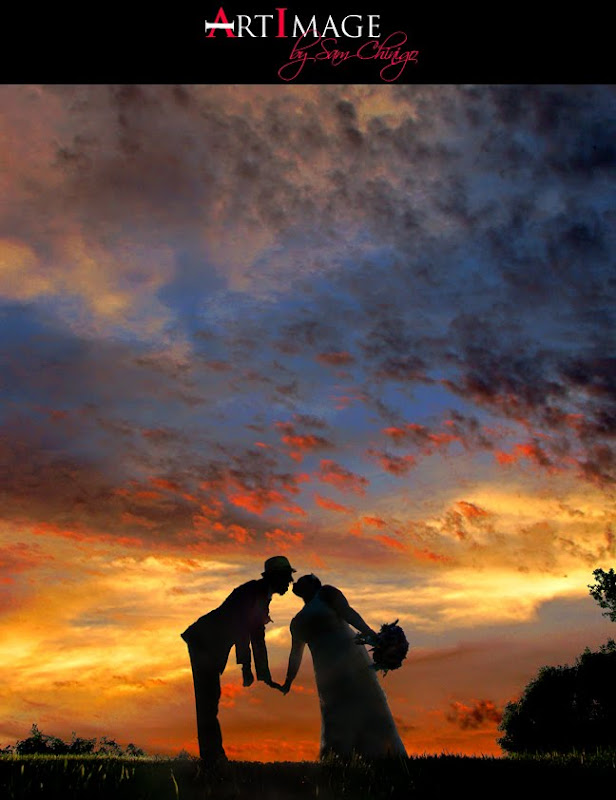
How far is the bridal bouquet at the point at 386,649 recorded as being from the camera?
448 inches

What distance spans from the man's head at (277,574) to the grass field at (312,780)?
2.46 metres

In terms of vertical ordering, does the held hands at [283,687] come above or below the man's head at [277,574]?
below

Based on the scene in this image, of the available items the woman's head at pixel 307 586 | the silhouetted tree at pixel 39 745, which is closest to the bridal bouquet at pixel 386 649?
the woman's head at pixel 307 586

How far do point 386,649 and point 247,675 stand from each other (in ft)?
7.31

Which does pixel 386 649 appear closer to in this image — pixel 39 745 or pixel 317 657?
pixel 317 657

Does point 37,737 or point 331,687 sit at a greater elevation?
point 331,687

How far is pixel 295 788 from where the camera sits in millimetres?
8531

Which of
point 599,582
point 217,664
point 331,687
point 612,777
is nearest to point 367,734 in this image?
point 331,687

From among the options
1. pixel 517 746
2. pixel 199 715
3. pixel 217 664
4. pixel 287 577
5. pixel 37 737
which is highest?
pixel 287 577

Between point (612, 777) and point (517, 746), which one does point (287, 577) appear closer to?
point (612, 777)

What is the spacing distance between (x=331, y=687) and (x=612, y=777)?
3.94 meters

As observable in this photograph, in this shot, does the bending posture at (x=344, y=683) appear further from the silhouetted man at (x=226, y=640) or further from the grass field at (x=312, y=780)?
the grass field at (x=312, y=780)

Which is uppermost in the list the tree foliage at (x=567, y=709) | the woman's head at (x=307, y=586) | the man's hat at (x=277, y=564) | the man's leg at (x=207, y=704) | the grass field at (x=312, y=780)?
the man's hat at (x=277, y=564)

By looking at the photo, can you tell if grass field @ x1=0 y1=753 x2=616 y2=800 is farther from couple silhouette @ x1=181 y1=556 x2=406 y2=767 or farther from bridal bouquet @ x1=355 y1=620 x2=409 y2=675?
bridal bouquet @ x1=355 y1=620 x2=409 y2=675
